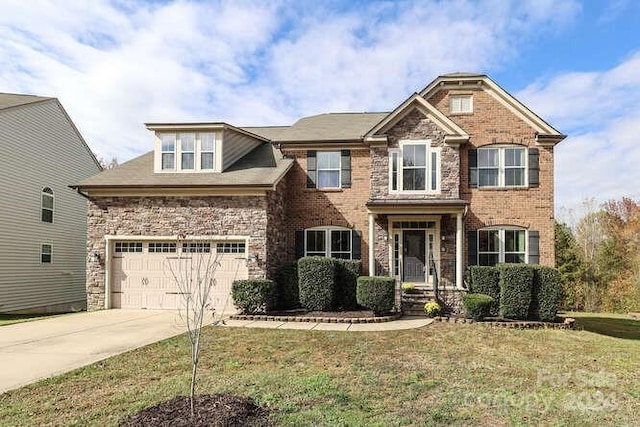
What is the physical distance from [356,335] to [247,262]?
5.12 metres

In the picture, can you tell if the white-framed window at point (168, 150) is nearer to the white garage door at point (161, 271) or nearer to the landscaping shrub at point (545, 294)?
the white garage door at point (161, 271)

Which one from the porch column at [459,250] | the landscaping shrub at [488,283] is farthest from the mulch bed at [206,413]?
the porch column at [459,250]

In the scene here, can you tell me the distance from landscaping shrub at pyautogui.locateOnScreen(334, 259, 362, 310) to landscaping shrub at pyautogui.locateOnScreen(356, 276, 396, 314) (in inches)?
55.5

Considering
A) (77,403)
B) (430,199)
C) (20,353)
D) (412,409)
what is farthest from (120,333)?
(430,199)

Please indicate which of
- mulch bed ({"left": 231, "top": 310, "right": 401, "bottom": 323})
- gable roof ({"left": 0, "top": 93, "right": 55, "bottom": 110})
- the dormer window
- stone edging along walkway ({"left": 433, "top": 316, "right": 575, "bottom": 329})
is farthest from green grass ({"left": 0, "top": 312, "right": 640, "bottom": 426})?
gable roof ({"left": 0, "top": 93, "right": 55, "bottom": 110})

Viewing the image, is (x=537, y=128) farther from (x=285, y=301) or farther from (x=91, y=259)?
(x=91, y=259)

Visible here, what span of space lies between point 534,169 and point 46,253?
759 inches

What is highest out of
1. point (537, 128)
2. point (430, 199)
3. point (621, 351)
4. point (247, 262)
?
point (537, 128)

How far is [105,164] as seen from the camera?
40281 mm

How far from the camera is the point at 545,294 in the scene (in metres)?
13.1

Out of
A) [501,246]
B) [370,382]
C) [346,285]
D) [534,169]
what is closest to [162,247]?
[346,285]

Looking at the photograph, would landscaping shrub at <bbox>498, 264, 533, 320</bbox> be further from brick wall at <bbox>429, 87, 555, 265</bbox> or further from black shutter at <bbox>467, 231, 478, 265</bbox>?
brick wall at <bbox>429, 87, 555, 265</bbox>

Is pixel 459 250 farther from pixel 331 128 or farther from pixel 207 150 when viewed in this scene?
pixel 207 150

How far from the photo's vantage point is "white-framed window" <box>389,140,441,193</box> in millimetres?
15531
